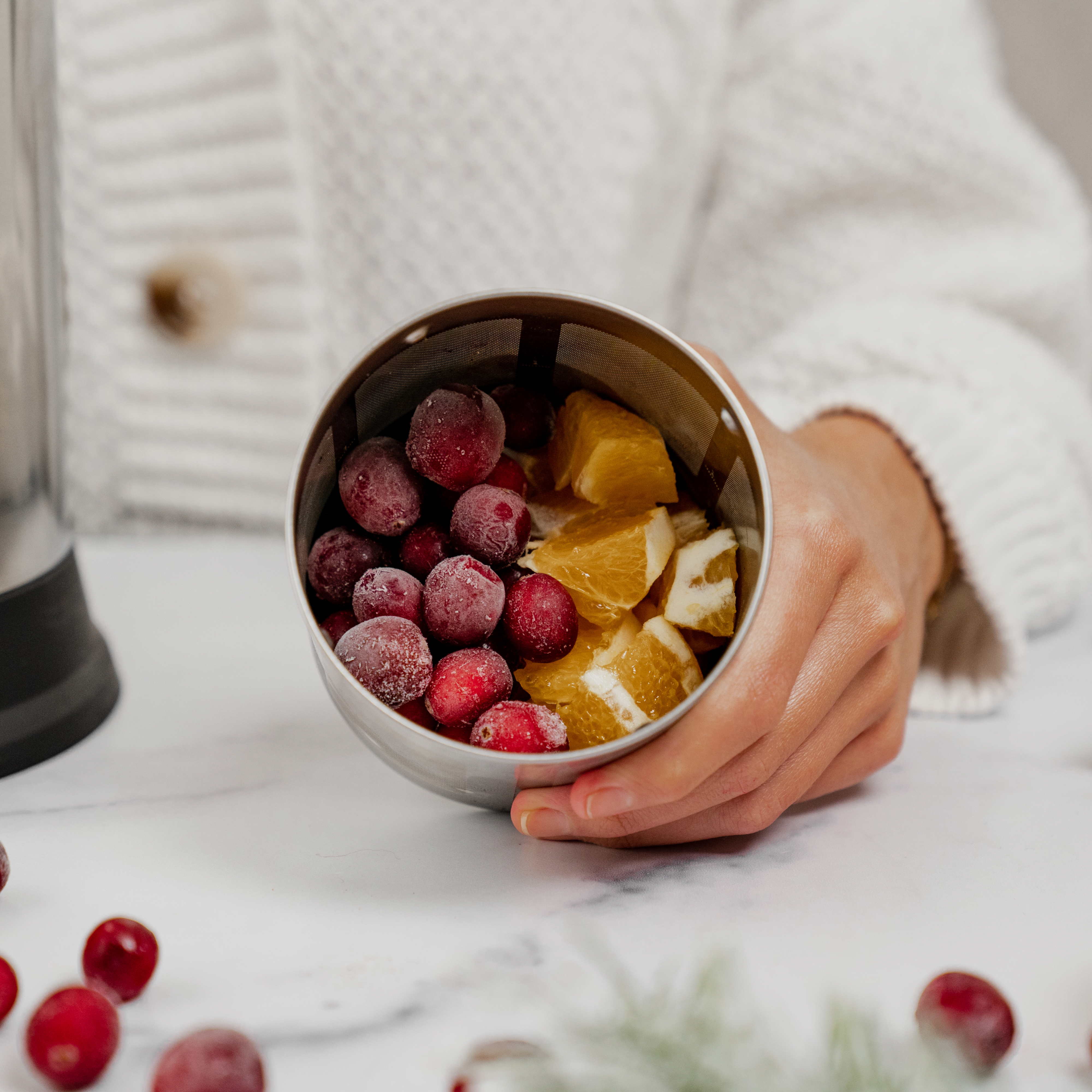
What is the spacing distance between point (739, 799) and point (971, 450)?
13.9 inches

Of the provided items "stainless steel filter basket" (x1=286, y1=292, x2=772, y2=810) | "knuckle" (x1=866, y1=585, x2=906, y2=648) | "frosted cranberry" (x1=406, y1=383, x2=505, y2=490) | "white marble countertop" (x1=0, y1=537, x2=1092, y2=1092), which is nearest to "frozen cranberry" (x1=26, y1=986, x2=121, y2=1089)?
"white marble countertop" (x1=0, y1=537, x2=1092, y2=1092)

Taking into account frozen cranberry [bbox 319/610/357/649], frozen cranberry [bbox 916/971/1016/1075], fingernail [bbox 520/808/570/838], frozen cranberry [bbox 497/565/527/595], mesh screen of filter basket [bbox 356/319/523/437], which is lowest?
fingernail [bbox 520/808/570/838]

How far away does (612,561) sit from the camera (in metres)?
0.46

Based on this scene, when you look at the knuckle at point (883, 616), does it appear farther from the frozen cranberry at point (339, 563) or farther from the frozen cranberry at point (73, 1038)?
the frozen cranberry at point (73, 1038)

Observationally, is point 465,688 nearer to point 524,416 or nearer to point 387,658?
point 387,658

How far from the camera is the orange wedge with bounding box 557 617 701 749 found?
424mm

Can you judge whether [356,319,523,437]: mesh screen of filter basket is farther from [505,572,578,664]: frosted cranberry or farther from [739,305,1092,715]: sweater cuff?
[739,305,1092,715]: sweater cuff

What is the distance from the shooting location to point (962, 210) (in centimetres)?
89

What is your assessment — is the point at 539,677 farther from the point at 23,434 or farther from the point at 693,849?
the point at 23,434

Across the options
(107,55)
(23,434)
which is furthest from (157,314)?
(23,434)

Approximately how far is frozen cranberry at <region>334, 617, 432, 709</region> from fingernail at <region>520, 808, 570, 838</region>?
0.07 metres

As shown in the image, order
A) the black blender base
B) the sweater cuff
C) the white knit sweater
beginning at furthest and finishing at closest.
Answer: the white knit sweater
the sweater cuff
the black blender base

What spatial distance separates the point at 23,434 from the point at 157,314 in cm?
35

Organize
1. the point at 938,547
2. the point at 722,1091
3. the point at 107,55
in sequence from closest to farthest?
1. the point at 722,1091
2. the point at 938,547
3. the point at 107,55
